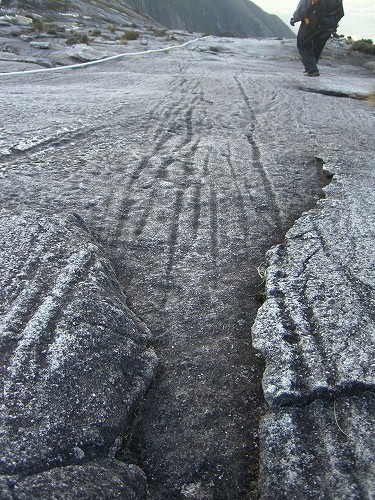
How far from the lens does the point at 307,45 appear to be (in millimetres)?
7867

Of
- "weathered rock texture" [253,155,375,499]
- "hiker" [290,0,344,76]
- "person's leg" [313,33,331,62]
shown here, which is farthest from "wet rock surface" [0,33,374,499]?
A: "person's leg" [313,33,331,62]

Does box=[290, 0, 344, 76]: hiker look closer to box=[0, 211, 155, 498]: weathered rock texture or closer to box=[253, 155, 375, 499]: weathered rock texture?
box=[253, 155, 375, 499]: weathered rock texture

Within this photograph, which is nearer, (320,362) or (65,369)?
(65,369)

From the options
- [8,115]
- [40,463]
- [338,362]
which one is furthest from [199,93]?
[40,463]

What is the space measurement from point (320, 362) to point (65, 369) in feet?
2.74

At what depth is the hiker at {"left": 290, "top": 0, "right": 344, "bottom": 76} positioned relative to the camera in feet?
23.9

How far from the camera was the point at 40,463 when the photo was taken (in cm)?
128

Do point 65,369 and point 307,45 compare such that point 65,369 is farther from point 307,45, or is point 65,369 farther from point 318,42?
point 318,42

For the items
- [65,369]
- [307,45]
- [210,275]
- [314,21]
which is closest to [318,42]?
[307,45]

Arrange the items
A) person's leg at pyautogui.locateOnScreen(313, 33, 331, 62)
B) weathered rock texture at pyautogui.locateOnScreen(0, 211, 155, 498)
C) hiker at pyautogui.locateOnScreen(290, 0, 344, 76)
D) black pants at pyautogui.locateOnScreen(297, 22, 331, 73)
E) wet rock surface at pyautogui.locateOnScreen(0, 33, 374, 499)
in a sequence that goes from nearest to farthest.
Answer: weathered rock texture at pyautogui.locateOnScreen(0, 211, 155, 498), wet rock surface at pyautogui.locateOnScreen(0, 33, 374, 499), hiker at pyautogui.locateOnScreen(290, 0, 344, 76), black pants at pyautogui.locateOnScreen(297, 22, 331, 73), person's leg at pyautogui.locateOnScreen(313, 33, 331, 62)

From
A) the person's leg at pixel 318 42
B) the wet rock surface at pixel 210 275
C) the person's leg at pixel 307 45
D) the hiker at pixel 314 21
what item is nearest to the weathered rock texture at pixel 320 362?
the wet rock surface at pixel 210 275

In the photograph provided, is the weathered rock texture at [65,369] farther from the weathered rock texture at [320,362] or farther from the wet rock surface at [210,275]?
the weathered rock texture at [320,362]

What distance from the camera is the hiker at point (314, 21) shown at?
729 cm

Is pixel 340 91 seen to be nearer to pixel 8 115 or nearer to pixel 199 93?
pixel 199 93
